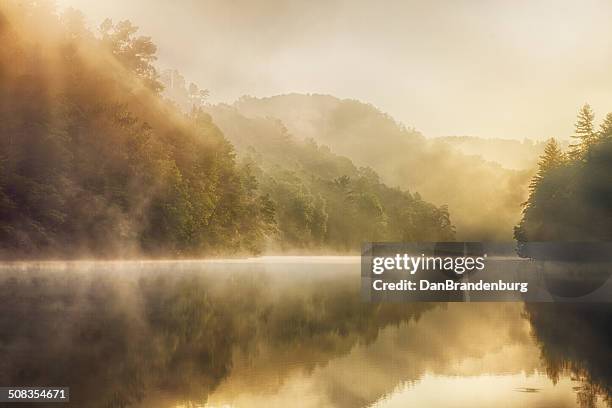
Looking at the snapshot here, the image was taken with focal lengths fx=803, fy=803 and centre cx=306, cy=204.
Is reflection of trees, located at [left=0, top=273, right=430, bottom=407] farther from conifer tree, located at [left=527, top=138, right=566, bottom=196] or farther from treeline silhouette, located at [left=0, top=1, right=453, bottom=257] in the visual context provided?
conifer tree, located at [left=527, top=138, right=566, bottom=196]

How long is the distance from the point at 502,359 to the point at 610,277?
56910mm

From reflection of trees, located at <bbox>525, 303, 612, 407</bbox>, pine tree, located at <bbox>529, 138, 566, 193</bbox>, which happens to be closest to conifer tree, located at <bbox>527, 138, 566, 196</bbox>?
pine tree, located at <bbox>529, 138, 566, 193</bbox>

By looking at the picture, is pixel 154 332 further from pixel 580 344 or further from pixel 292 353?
pixel 580 344

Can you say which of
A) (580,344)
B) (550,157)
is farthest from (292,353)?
(550,157)

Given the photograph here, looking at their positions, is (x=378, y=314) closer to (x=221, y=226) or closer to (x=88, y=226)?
(x=88, y=226)

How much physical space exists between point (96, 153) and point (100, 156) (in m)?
0.58

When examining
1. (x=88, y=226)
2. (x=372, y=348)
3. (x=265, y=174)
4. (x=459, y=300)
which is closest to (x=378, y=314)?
A: (x=372, y=348)

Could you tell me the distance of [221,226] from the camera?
→ 116562mm

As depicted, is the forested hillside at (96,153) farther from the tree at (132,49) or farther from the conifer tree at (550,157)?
the conifer tree at (550,157)

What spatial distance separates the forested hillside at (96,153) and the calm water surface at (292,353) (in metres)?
43.0

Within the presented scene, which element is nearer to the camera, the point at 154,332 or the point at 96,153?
the point at 154,332

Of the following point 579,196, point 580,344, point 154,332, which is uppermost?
point 579,196

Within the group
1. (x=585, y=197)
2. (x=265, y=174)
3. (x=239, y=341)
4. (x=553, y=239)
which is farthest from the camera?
(x=265, y=174)

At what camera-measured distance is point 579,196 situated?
94688mm
